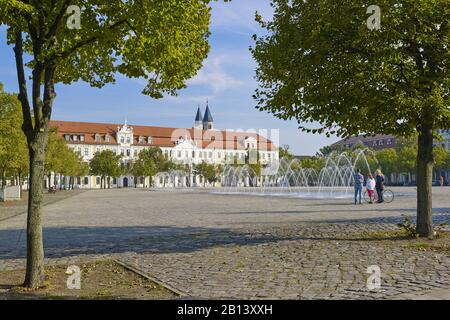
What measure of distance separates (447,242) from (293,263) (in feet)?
15.4

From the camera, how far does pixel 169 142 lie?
498 ft

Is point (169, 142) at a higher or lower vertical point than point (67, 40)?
higher

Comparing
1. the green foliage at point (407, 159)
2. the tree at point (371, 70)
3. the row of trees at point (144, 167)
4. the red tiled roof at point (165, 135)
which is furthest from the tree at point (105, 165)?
the tree at point (371, 70)

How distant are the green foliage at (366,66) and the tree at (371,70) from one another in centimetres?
2

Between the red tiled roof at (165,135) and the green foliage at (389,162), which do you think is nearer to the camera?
the green foliage at (389,162)

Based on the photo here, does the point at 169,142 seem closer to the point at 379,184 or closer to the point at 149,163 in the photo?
the point at 149,163

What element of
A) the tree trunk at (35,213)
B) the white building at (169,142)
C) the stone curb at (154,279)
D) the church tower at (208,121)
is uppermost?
the church tower at (208,121)

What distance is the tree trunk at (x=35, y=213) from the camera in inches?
328

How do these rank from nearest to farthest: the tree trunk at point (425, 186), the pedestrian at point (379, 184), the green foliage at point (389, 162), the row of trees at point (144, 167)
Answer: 1. the tree trunk at point (425, 186)
2. the pedestrian at point (379, 184)
3. the green foliage at point (389, 162)
4. the row of trees at point (144, 167)

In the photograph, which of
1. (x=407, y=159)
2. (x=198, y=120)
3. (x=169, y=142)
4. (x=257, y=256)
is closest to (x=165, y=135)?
(x=169, y=142)

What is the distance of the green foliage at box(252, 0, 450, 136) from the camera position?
1169 centimetres

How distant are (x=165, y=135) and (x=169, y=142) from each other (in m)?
3.01

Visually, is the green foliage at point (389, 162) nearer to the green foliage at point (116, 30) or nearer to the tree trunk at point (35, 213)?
the green foliage at point (116, 30)

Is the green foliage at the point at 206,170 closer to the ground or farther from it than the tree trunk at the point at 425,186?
farther from it
